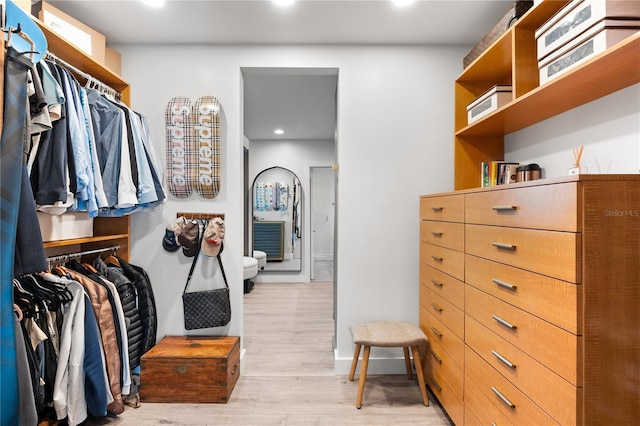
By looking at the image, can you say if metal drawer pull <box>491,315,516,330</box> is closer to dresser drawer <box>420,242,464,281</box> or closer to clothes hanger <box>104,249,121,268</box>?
dresser drawer <box>420,242,464,281</box>

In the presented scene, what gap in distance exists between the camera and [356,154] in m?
2.45

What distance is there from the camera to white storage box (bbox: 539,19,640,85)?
115 centimetres

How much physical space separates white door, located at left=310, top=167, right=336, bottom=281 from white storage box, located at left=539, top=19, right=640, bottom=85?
441 cm

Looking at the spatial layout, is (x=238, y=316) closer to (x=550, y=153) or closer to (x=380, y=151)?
(x=380, y=151)

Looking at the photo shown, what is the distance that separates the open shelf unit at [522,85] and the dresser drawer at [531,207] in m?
0.52

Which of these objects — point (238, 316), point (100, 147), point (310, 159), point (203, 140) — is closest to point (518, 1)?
point (203, 140)

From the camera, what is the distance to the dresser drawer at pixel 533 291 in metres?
1.00

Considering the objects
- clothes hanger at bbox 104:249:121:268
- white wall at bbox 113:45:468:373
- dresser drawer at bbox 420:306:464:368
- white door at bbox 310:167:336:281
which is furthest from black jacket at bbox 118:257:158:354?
white door at bbox 310:167:336:281

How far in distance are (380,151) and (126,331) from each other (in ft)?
7.00

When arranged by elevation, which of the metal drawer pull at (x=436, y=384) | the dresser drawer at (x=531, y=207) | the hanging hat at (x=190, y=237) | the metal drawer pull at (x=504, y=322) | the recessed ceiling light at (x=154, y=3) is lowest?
the metal drawer pull at (x=436, y=384)

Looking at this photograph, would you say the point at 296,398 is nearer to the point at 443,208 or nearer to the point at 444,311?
the point at 444,311

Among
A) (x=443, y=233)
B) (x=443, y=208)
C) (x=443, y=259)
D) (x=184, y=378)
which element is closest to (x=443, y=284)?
(x=443, y=259)

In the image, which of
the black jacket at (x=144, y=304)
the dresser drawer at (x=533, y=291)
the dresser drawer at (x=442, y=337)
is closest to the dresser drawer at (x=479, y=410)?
the dresser drawer at (x=442, y=337)

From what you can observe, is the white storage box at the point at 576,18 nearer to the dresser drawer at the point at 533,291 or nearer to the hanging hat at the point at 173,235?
the dresser drawer at the point at 533,291
